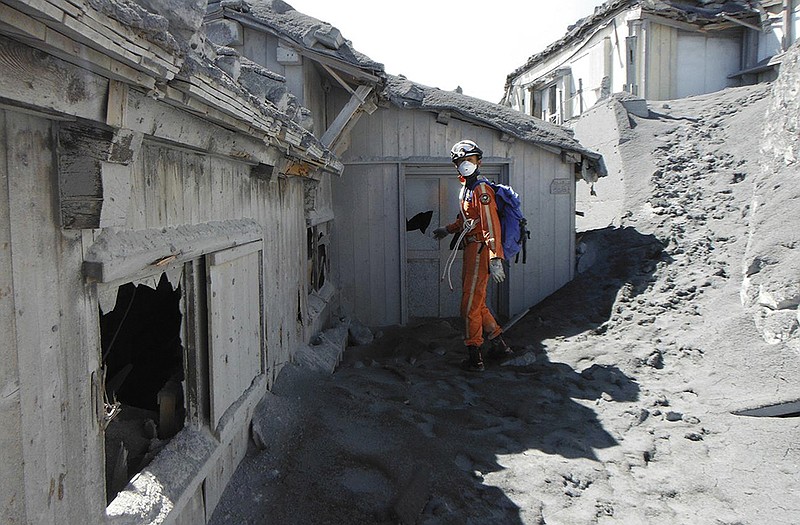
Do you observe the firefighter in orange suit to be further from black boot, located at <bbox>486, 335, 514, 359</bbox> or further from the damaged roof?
the damaged roof

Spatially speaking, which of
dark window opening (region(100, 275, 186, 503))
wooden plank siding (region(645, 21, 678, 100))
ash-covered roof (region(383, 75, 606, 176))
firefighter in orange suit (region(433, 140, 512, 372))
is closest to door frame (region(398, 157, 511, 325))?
ash-covered roof (region(383, 75, 606, 176))

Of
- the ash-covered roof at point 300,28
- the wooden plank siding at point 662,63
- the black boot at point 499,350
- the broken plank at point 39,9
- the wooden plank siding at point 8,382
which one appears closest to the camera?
the broken plank at point 39,9

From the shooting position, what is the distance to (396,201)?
8.09 m

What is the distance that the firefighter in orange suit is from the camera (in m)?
6.19

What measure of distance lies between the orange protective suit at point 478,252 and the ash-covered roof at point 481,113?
1.75 m

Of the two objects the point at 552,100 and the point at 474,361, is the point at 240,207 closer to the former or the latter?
the point at 474,361

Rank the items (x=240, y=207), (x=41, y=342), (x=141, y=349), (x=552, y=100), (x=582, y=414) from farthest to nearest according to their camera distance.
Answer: (x=552, y=100), (x=582, y=414), (x=141, y=349), (x=240, y=207), (x=41, y=342)

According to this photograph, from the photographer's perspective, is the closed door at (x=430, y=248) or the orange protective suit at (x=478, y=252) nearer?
the orange protective suit at (x=478, y=252)

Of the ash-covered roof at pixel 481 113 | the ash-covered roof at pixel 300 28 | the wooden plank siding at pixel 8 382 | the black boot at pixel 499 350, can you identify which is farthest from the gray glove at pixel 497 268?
the wooden plank siding at pixel 8 382

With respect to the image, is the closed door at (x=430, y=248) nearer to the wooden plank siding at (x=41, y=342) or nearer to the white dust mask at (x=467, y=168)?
the white dust mask at (x=467, y=168)

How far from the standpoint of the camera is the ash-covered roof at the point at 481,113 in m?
7.74

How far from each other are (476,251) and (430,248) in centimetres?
211

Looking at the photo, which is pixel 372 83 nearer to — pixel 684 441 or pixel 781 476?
pixel 684 441

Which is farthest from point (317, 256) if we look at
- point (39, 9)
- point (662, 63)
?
point (662, 63)
